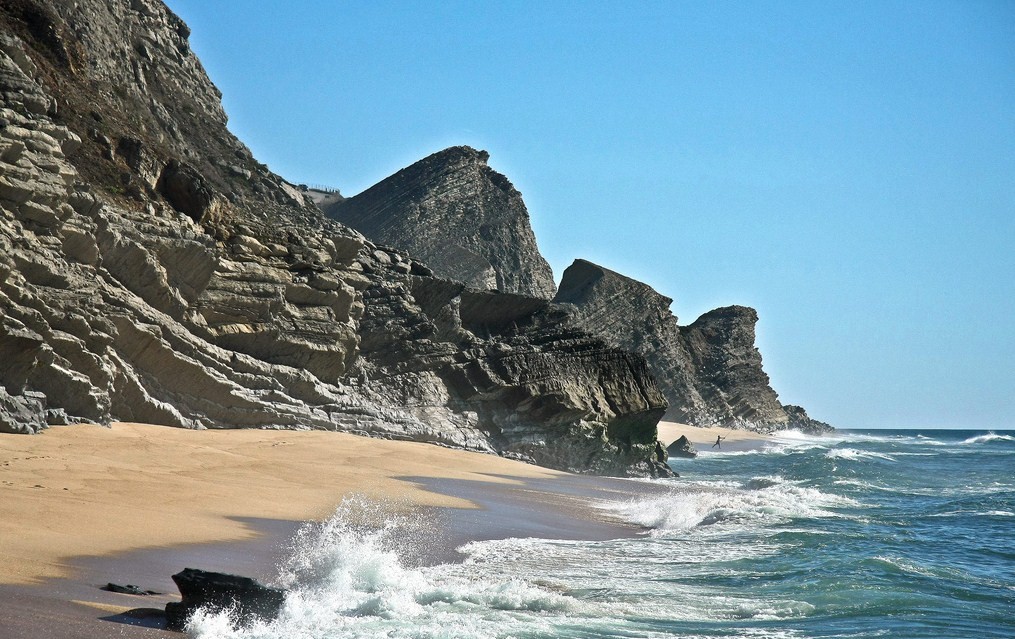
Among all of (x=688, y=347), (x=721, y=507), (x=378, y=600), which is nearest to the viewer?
(x=378, y=600)

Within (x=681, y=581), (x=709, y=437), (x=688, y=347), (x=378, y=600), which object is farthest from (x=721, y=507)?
(x=688, y=347)

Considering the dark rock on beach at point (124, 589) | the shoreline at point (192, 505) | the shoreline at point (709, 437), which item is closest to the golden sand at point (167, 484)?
the shoreline at point (192, 505)

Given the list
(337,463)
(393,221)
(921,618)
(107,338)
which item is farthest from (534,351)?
(393,221)

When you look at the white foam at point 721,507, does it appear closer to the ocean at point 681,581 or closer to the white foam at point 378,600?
the ocean at point 681,581

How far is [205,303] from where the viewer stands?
20938 mm

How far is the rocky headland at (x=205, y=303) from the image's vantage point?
16766 mm

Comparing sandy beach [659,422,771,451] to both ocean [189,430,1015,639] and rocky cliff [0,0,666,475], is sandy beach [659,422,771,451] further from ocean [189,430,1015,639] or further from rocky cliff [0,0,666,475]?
ocean [189,430,1015,639]

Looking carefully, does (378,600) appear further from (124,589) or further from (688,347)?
(688,347)

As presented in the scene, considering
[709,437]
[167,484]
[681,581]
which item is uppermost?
[709,437]

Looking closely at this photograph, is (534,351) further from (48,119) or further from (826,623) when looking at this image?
(826,623)

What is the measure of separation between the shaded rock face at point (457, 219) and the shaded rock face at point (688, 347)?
4.45 meters

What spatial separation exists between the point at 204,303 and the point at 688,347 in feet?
215

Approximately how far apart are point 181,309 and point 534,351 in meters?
13.1

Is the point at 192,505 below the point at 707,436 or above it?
below
